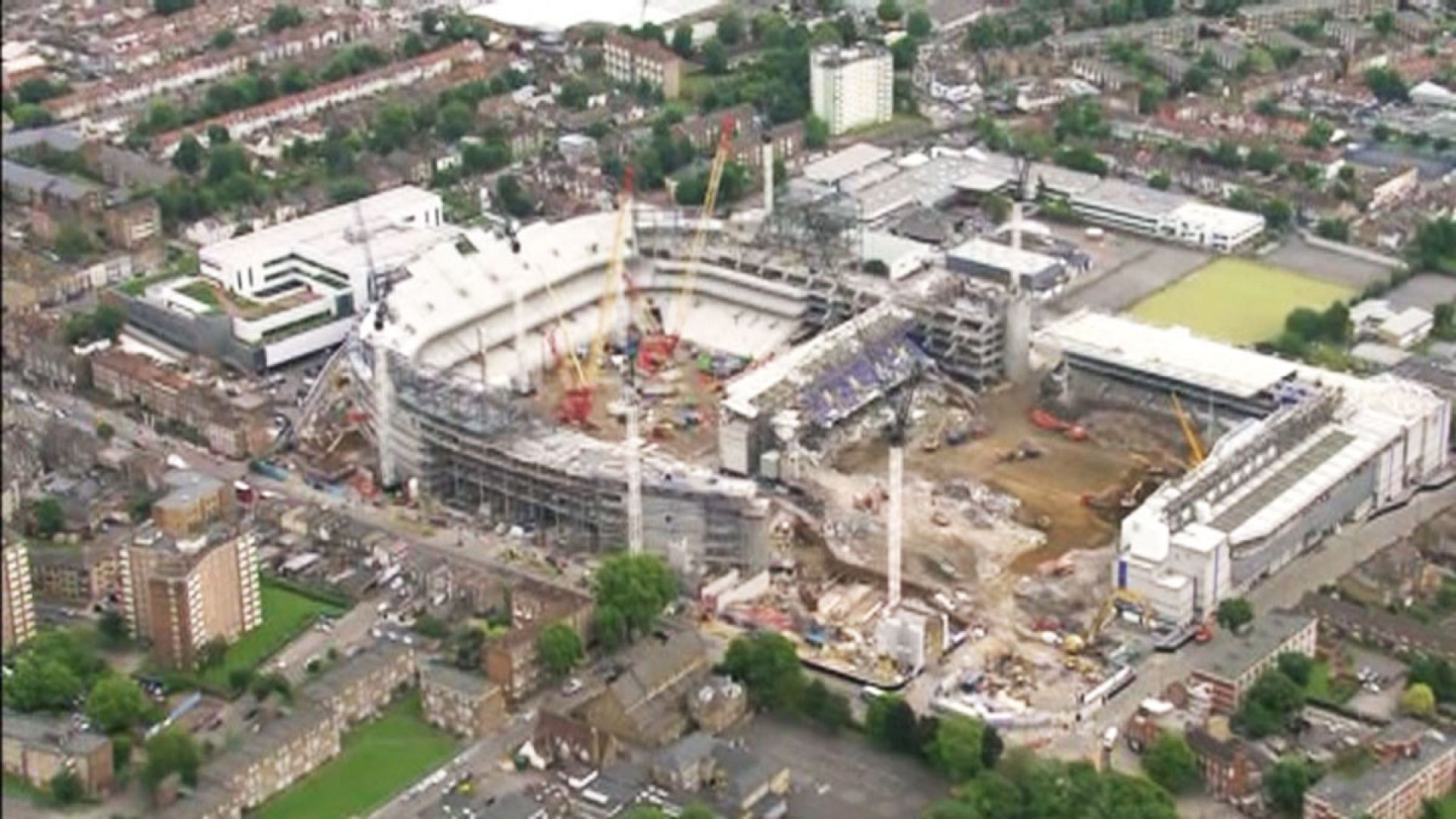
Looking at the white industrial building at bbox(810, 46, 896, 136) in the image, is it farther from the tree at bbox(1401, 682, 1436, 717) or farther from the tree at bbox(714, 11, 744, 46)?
the tree at bbox(1401, 682, 1436, 717)

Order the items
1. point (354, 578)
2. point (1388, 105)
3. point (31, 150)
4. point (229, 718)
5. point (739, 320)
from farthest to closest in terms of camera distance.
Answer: point (1388, 105), point (31, 150), point (739, 320), point (354, 578), point (229, 718)

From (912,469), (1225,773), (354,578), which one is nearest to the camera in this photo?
(1225,773)

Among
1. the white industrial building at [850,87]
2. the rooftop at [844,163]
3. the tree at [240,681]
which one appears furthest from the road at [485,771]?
the white industrial building at [850,87]

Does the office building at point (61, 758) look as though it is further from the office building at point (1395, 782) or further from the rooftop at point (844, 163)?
the rooftop at point (844, 163)

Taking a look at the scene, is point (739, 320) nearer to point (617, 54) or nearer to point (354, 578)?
point (354, 578)

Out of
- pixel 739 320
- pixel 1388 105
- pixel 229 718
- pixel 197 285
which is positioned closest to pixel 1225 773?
pixel 229 718

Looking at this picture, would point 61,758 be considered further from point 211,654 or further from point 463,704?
point 463,704
